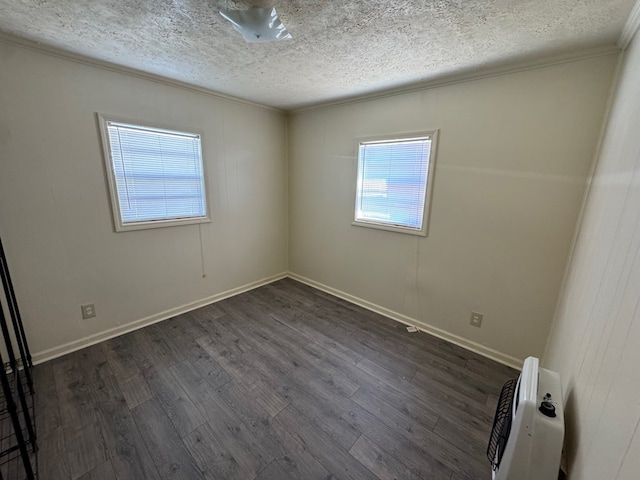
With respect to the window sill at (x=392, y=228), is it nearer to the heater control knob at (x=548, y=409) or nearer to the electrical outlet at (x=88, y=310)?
the heater control knob at (x=548, y=409)

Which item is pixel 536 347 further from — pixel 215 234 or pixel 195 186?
pixel 195 186

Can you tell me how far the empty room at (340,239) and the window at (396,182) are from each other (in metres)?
0.03

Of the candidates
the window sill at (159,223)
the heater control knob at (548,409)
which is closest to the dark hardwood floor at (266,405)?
the heater control knob at (548,409)

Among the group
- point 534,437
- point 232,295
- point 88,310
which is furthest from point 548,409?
point 88,310

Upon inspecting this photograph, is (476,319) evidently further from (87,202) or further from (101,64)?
(101,64)

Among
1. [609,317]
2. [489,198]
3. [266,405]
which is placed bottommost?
[266,405]

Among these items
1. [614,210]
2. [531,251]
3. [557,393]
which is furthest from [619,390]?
[531,251]

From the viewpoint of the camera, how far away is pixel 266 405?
1.77 m

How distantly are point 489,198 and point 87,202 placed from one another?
3.44m

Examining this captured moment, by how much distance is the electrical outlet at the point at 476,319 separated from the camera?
7.71ft

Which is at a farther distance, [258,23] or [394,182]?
[394,182]

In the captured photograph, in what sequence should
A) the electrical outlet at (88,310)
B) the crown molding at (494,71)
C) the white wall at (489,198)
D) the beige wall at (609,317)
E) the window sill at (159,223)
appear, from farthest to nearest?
the window sill at (159,223), the electrical outlet at (88,310), the white wall at (489,198), the crown molding at (494,71), the beige wall at (609,317)

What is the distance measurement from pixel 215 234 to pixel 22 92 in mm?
1852

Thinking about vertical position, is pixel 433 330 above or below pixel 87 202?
below
